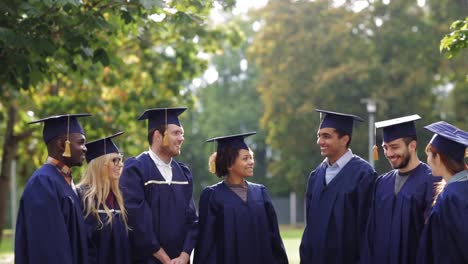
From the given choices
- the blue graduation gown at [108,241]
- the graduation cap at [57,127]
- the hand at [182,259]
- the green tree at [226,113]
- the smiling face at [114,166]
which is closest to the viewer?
the graduation cap at [57,127]

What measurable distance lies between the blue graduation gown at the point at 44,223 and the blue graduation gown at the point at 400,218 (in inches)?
107

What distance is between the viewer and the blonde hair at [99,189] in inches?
326

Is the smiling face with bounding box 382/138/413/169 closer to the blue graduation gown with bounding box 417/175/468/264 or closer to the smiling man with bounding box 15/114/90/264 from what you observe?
the blue graduation gown with bounding box 417/175/468/264

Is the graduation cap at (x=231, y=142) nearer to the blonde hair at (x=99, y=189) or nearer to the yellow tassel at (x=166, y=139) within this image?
the yellow tassel at (x=166, y=139)

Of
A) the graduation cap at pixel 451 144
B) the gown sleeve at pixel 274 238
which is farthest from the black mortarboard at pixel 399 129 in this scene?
the gown sleeve at pixel 274 238

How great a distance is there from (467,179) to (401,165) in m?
1.01

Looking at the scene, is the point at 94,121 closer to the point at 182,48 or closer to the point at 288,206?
the point at 182,48

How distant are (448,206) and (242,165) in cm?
254

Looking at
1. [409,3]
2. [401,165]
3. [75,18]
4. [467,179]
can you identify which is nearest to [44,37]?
[75,18]

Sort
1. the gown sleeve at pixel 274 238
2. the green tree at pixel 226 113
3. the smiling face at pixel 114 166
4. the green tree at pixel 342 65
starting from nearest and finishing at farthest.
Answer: the smiling face at pixel 114 166 → the gown sleeve at pixel 274 238 → the green tree at pixel 342 65 → the green tree at pixel 226 113

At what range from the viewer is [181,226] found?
8.92m

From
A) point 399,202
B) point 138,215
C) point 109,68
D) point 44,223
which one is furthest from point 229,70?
point 44,223

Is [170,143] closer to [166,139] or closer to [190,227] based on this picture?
[166,139]

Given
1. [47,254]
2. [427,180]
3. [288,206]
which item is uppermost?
[427,180]
